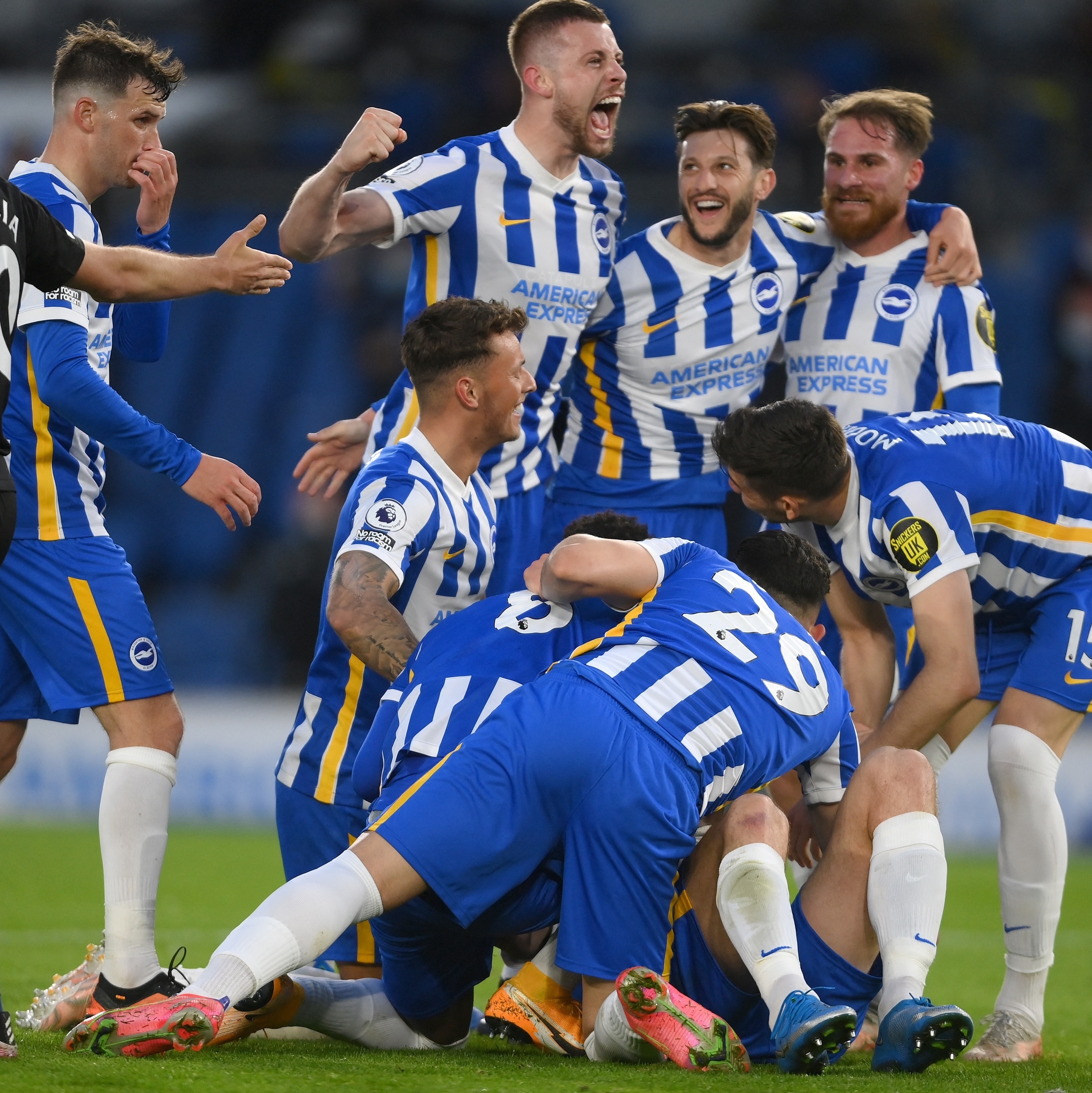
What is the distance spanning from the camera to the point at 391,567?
407cm

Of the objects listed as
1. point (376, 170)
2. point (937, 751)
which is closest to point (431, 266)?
point (937, 751)

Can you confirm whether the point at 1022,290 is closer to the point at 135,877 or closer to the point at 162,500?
the point at 162,500

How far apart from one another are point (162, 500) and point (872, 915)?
39.1 ft

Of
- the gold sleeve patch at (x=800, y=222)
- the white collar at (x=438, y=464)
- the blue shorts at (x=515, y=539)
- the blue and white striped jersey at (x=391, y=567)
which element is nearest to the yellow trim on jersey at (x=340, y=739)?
the blue and white striped jersey at (x=391, y=567)

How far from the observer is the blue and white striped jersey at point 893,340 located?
5402 mm

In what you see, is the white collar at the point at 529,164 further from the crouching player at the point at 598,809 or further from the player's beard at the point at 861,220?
the crouching player at the point at 598,809

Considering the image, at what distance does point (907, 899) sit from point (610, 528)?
1283 millimetres

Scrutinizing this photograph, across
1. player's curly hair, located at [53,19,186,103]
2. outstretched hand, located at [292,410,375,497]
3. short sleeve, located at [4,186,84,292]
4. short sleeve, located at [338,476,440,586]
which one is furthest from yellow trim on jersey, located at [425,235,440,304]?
short sleeve, located at [4,186,84,292]

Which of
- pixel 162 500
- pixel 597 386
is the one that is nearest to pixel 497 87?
pixel 162 500

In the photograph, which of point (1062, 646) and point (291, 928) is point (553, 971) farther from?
point (1062, 646)

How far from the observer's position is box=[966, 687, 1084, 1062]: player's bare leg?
439 cm

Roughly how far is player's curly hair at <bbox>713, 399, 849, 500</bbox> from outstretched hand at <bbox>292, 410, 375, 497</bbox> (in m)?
1.58

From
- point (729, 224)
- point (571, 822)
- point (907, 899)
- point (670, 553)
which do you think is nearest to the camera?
point (571, 822)

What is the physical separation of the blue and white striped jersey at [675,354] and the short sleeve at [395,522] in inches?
55.5
